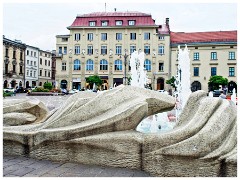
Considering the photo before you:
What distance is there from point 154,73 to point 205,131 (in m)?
44.5

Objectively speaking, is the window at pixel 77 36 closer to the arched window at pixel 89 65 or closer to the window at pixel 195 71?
the arched window at pixel 89 65

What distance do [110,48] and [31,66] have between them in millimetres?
18783

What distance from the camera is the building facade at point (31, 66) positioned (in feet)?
190

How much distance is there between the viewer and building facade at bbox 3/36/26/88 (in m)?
50.0

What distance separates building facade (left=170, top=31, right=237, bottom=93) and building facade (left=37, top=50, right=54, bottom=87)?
29.2 meters

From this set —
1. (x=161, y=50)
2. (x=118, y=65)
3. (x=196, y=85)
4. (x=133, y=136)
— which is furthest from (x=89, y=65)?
(x=133, y=136)

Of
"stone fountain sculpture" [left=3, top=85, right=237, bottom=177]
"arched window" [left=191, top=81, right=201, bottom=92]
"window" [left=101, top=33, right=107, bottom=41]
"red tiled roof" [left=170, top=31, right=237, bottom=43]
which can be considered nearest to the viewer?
"stone fountain sculpture" [left=3, top=85, right=237, bottom=177]

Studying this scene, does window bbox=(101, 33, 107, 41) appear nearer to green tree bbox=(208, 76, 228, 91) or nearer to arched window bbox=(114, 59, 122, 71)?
arched window bbox=(114, 59, 122, 71)

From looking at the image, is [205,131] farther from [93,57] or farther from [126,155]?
[93,57]

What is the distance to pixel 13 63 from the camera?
52562 millimetres

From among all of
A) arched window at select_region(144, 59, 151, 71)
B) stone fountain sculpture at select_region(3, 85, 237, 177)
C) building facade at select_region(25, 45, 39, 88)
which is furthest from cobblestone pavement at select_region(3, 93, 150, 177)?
building facade at select_region(25, 45, 39, 88)

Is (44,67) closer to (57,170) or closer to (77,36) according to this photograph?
(77,36)

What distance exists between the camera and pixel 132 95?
5.72 m

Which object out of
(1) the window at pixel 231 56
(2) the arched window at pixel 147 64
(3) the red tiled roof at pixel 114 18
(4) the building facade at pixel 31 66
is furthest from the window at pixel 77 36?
(1) the window at pixel 231 56
